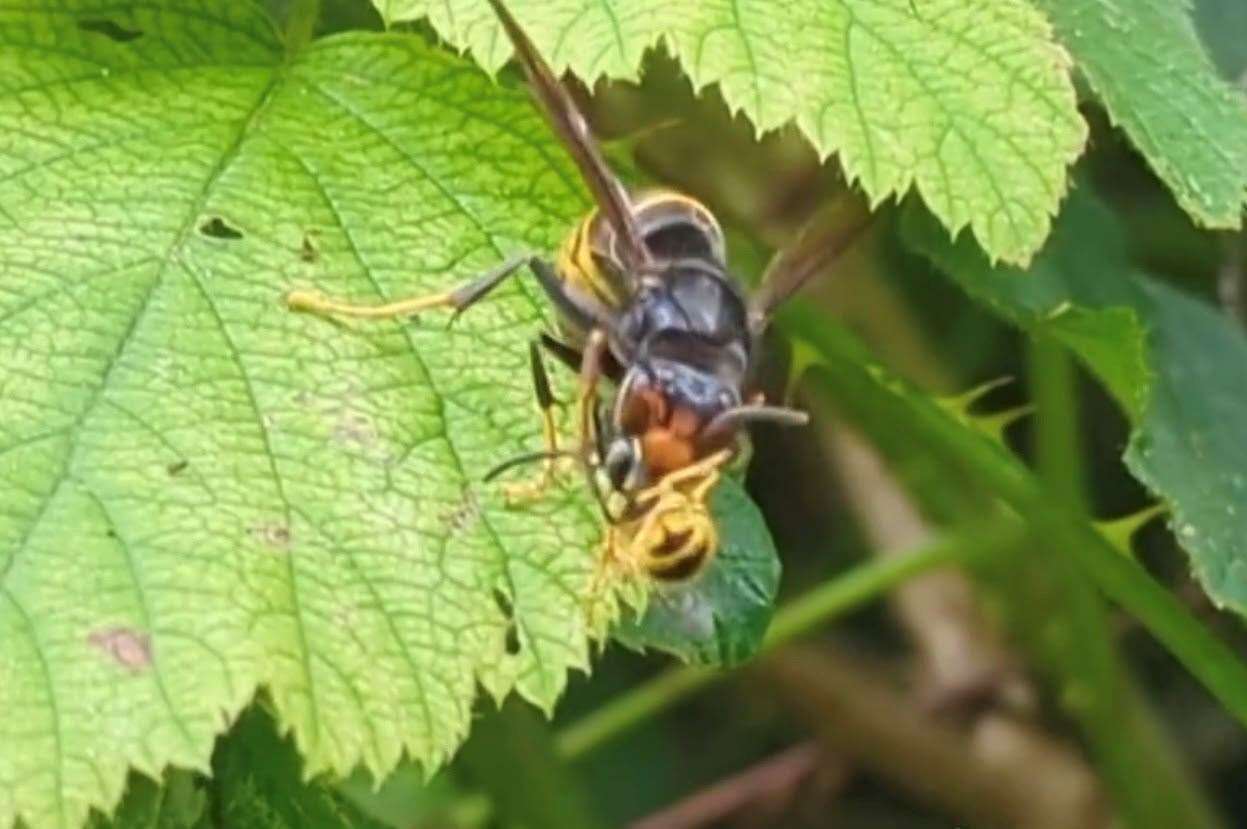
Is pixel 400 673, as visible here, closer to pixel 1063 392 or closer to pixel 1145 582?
pixel 1145 582

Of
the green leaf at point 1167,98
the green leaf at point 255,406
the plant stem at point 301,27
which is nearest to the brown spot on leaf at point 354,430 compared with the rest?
the green leaf at point 255,406

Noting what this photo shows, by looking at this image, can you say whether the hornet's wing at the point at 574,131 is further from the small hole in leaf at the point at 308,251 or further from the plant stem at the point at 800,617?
the plant stem at the point at 800,617

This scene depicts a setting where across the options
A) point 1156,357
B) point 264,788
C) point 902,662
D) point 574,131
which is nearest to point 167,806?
point 264,788

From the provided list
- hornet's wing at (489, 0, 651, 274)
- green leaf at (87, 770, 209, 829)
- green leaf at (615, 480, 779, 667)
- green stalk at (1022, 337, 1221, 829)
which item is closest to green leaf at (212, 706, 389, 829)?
green leaf at (87, 770, 209, 829)

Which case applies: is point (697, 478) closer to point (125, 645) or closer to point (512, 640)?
point (512, 640)

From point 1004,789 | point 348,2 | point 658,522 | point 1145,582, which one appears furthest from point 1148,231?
point 658,522

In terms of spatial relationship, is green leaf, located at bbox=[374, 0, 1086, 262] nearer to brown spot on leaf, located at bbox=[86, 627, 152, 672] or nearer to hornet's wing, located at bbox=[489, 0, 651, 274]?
hornet's wing, located at bbox=[489, 0, 651, 274]
